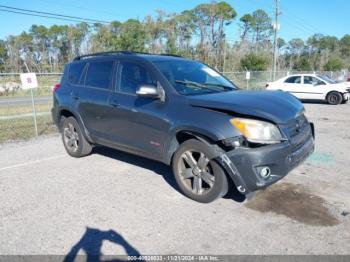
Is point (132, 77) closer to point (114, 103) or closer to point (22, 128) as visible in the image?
point (114, 103)

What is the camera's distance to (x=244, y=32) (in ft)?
227

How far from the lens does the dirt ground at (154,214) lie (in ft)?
10.8

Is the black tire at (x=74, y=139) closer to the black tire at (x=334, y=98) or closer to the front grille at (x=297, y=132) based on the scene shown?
the front grille at (x=297, y=132)

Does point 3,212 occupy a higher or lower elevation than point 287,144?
lower

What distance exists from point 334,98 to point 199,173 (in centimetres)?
1485

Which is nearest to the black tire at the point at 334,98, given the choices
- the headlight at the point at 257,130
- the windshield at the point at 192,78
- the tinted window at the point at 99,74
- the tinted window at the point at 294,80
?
the tinted window at the point at 294,80

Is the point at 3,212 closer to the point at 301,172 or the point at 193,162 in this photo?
the point at 193,162

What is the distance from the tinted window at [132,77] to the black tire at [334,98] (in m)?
14.4

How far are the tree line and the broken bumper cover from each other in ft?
81.5

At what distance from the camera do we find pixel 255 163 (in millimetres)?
3654

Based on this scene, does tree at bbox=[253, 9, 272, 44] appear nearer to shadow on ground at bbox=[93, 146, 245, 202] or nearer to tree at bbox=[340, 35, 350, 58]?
tree at bbox=[340, 35, 350, 58]

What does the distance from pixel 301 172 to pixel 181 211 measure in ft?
7.98

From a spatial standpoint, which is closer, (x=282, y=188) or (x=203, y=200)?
(x=203, y=200)

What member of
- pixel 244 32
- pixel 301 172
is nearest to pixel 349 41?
pixel 244 32
